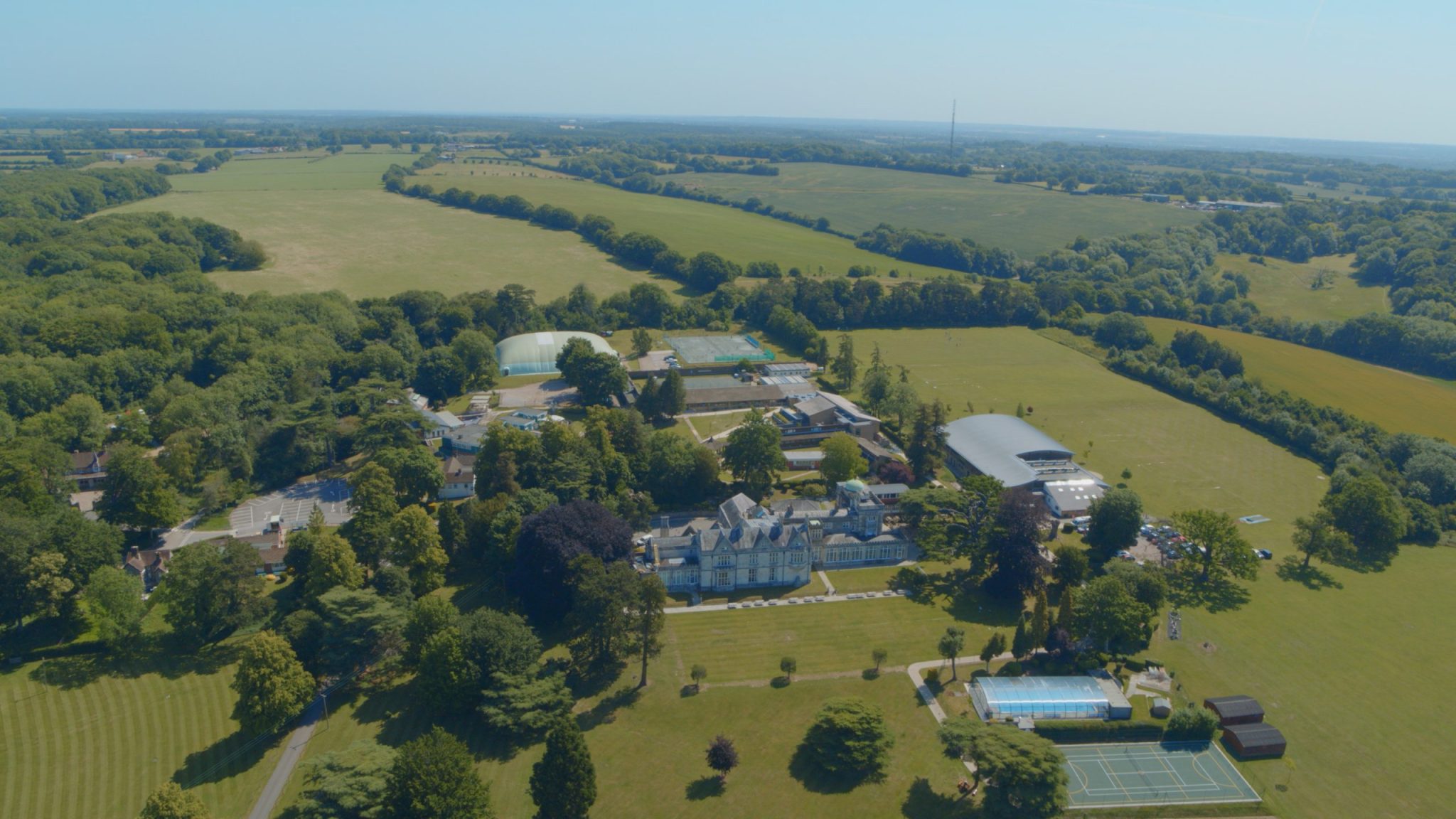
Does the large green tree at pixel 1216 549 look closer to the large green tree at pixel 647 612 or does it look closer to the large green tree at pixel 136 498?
the large green tree at pixel 647 612

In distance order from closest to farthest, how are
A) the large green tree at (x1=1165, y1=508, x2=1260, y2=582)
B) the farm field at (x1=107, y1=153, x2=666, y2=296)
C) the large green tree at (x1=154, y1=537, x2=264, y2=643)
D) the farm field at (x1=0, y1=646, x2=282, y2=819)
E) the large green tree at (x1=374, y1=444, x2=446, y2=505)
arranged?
the farm field at (x1=0, y1=646, x2=282, y2=819) → the large green tree at (x1=154, y1=537, x2=264, y2=643) → the large green tree at (x1=1165, y1=508, x2=1260, y2=582) → the large green tree at (x1=374, y1=444, x2=446, y2=505) → the farm field at (x1=107, y1=153, x2=666, y2=296)

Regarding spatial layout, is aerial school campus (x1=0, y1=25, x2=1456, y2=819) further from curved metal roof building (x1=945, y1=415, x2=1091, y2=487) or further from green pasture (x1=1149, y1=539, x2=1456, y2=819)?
curved metal roof building (x1=945, y1=415, x2=1091, y2=487)

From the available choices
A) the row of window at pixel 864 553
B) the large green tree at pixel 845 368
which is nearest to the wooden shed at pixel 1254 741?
the row of window at pixel 864 553

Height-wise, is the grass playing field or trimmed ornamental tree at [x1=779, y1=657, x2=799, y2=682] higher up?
trimmed ornamental tree at [x1=779, y1=657, x2=799, y2=682]

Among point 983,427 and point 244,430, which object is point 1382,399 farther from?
point 244,430

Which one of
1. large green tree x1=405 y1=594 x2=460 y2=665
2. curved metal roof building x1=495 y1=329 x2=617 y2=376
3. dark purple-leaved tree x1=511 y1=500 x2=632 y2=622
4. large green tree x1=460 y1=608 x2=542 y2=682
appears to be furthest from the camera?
curved metal roof building x1=495 y1=329 x2=617 y2=376

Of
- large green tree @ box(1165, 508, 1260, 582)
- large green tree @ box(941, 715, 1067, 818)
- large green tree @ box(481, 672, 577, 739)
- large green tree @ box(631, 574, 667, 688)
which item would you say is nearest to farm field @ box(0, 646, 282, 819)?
large green tree @ box(481, 672, 577, 739)
